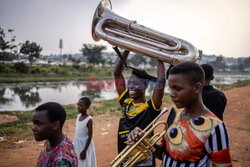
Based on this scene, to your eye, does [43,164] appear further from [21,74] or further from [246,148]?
[21,74]

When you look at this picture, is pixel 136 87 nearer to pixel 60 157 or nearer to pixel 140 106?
pixel 140 106

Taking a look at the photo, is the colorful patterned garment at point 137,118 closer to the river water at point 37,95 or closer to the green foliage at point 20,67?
the river water at point 37,95

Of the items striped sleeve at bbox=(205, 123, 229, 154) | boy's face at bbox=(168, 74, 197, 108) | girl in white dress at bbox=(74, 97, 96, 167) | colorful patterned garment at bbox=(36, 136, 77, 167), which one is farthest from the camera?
girl in white dress at bbox=(74, 97, 96, 167)

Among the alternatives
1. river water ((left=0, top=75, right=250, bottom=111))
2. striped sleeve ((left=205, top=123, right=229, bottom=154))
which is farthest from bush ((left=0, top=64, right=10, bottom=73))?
striped sleeve ((left=205, top=123, right=229, bottom=154))

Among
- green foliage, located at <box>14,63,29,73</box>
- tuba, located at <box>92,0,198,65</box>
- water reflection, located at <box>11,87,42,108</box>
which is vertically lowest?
water reflection, located at <box>11,87,42,108</box>

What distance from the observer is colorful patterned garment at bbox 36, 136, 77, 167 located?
1.40m

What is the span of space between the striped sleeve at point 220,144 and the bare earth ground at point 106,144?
352 centimetres

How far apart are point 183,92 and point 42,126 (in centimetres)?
124

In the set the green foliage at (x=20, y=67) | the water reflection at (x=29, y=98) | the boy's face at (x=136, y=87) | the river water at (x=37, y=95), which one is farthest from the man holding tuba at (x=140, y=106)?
the green foliage at (x=20, y=67)

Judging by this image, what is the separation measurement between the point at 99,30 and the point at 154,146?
202 centimetres

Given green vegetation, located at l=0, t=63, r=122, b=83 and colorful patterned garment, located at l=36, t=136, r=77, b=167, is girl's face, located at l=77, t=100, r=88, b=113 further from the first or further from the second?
green vegetation, located at l=0, t=63, r=122, b=83

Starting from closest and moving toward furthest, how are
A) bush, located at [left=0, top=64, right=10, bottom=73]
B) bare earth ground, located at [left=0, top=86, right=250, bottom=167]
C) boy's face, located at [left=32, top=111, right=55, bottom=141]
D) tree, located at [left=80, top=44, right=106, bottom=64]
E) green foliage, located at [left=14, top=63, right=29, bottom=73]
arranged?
boy's face, located at [left=32, top=111, right=55, bottom=141], bare earth ground, located at [left=0, top=86, right=250, bottom=167], bush, located at [left=0, top=64, right=10, bottom=73], green foliage, located at [left=14, top=63, right=29, bottom=73], tree, located at [left=80, top=44, right=106, bottom=64]

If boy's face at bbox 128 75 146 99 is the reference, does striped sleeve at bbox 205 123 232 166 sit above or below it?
below

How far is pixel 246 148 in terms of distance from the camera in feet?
15.5
